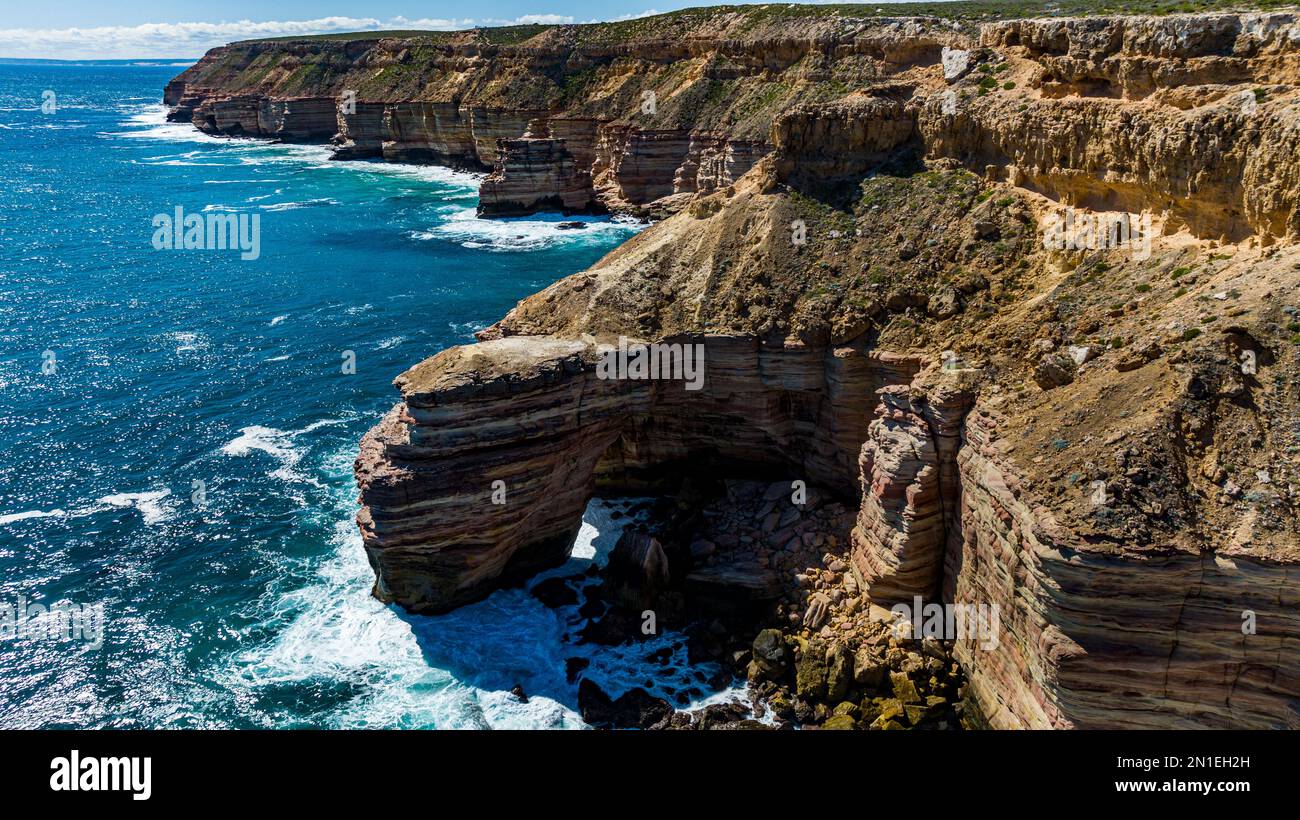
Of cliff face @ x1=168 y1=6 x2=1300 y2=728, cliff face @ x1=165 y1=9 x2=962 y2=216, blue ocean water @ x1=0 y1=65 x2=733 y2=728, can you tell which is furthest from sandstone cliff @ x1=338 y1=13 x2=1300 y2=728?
cliff face @ x1=165 y1=9 x2=962 y2=216

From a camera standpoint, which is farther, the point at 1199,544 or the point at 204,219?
the point at 204,219

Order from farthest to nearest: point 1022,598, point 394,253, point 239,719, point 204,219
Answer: point 204,219 → point 394,253 → point 239,719 → point 1022,598

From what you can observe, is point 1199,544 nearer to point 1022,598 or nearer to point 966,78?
point 1022,598

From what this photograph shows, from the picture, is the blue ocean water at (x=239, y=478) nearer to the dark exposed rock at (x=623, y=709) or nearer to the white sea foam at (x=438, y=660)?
the white sea foam at (x=438, y=660)

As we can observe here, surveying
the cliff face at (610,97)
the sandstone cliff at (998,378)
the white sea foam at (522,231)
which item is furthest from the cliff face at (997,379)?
the cliff face at (610,97)

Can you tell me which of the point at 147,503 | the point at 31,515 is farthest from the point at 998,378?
the point at 31,515

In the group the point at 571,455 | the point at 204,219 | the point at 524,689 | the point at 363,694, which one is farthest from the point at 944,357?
the point at 204,219

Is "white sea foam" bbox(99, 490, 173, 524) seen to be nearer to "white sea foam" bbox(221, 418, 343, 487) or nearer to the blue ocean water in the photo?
the blue ocean water

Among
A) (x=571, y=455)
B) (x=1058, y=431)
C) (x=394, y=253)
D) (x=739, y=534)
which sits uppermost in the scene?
(x=394, y=253)
